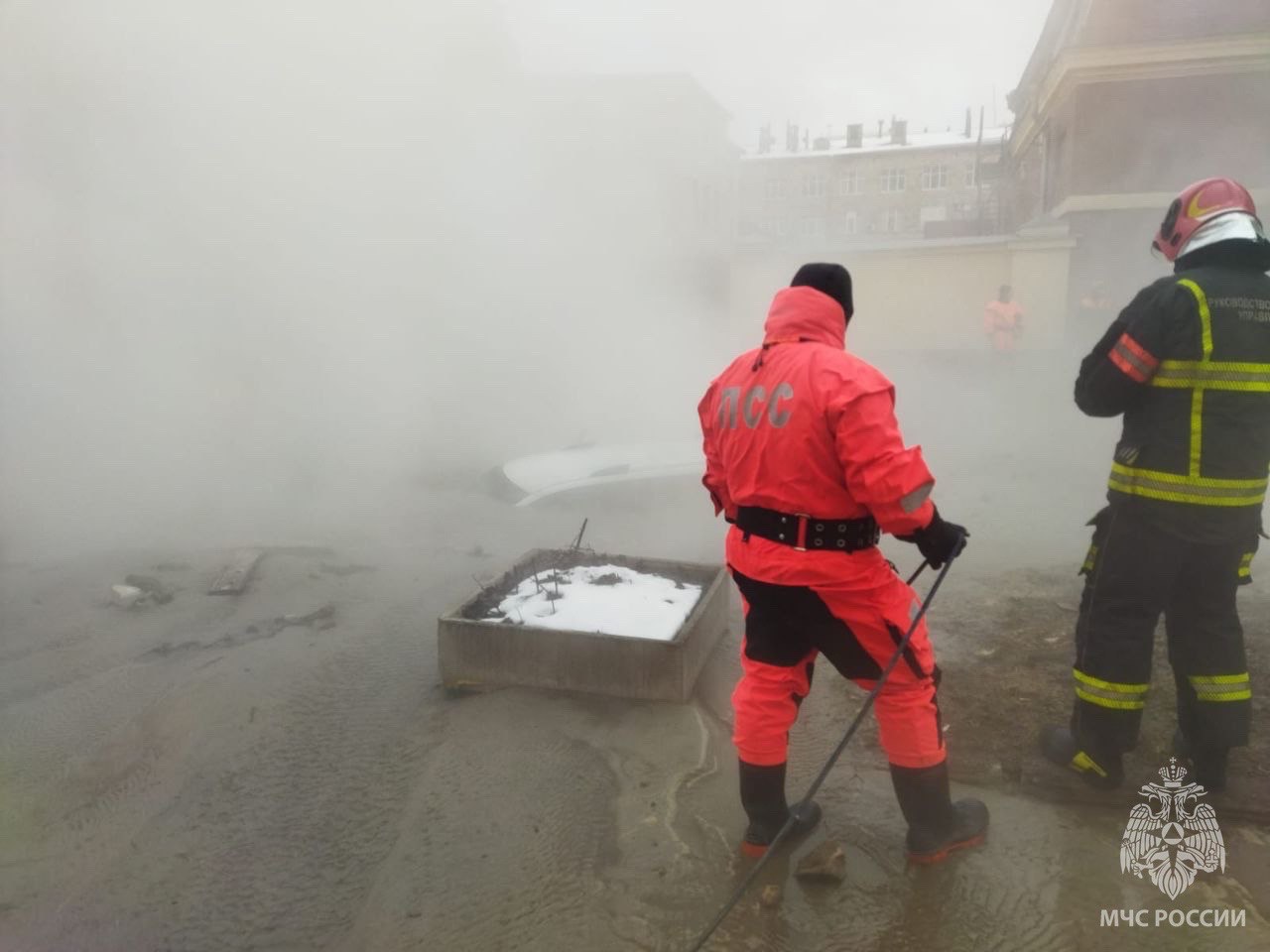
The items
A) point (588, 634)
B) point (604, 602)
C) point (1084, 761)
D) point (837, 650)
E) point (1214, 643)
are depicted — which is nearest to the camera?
point (837, 650)

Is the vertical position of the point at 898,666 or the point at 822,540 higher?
the point at 822,540

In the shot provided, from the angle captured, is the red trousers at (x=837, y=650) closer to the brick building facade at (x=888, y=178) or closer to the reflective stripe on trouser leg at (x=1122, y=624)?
the reflective stripe on trouser leg at (x=1122, y=624)

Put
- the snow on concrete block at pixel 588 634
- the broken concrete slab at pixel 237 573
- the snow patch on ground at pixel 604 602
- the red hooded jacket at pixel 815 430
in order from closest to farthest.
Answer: the red hooded jacket at pixel 815 430 → the snow on concrete block at pixel 588 634 → the snow patch on ground at pixel 604 602 → the broken concrete slab at pixel 237 573

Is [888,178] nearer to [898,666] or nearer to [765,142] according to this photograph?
[765,142]

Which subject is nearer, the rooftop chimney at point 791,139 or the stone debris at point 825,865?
the stone debris at point 825,865

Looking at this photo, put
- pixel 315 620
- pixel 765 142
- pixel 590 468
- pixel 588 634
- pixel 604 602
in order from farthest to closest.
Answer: pixel 765 142, pixel 590 468, pixel 315 620, pixel 604 602, pixel 588 634

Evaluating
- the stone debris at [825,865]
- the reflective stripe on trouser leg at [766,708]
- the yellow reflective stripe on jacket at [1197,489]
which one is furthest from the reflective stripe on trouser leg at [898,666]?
the yellow reflective stripe on jacket at [1197,489]

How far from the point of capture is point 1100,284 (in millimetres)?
11969

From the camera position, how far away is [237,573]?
409cm

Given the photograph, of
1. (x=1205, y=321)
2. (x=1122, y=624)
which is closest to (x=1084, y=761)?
(x=1122, y=624)

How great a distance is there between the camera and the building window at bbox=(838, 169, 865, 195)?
36469 mm

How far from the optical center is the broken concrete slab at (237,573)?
12.9ft

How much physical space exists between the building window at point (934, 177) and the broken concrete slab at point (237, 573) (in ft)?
123

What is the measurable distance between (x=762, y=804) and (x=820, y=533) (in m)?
0.67
